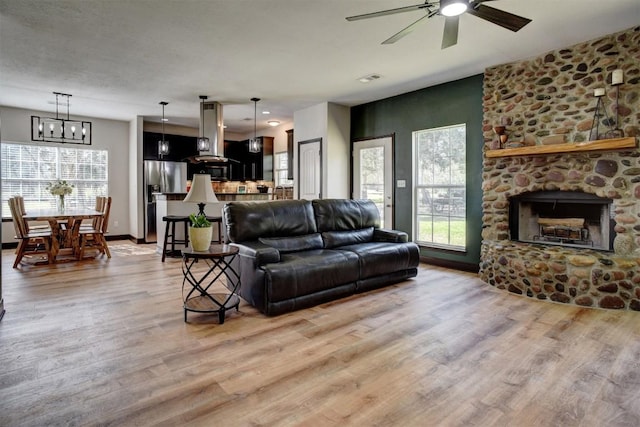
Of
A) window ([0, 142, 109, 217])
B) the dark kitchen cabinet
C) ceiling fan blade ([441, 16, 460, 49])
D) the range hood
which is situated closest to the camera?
ceiling fan blade ([441, 16, 460, 49])

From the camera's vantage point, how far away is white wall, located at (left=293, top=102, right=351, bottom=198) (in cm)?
662

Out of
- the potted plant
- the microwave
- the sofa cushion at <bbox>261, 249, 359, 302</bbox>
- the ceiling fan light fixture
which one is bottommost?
the sofa cushion at <bbox>261, 249, 359, 302</bbox>

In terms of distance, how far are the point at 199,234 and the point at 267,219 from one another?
3.18 ft

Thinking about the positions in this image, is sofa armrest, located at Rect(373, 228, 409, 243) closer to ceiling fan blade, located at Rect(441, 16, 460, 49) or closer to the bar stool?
ceiling fan blade, located at Rect(441, 16, 460, 49)

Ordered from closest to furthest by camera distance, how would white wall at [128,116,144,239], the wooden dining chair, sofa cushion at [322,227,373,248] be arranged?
sofa cushion at [322,227,373,248], the wooden dining chair, white wall at [128,116,144,239]

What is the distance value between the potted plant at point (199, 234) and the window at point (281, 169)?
17.8 feet

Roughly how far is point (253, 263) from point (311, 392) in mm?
1555

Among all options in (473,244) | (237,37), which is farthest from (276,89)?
(473,244)

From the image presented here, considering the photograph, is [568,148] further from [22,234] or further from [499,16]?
Answer: [22,234]

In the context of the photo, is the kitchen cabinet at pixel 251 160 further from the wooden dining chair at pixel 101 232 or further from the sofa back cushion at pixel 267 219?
the sofa back cushion at pixel 267 219

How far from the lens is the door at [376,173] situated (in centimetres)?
628

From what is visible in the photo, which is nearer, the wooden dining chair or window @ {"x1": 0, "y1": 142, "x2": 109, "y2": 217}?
the wooden dining chair

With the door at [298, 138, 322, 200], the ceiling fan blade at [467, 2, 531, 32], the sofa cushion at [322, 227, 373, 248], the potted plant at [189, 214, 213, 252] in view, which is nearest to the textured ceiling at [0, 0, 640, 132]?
the ceiling fan blade at [467, 2, 531, 32]

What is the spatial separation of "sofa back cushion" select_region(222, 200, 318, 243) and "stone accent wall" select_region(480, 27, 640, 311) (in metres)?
2.35
